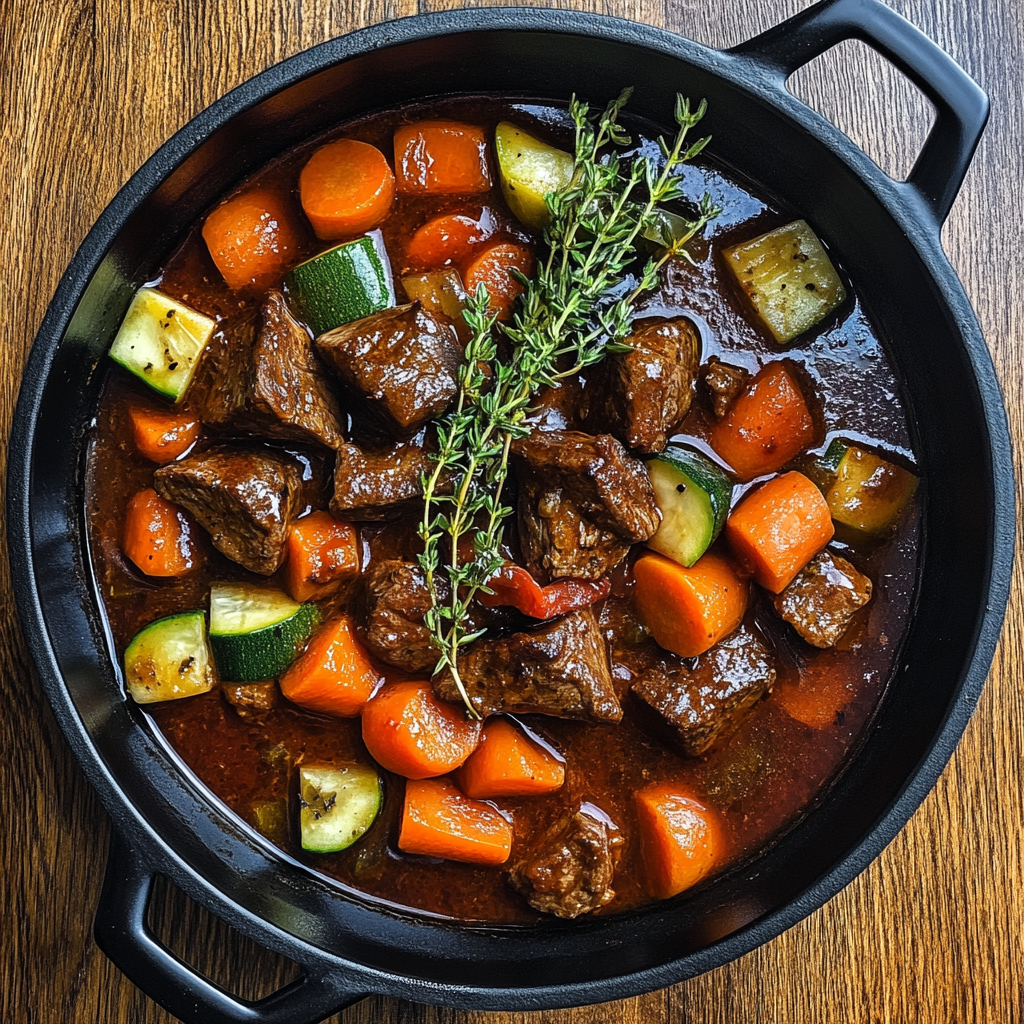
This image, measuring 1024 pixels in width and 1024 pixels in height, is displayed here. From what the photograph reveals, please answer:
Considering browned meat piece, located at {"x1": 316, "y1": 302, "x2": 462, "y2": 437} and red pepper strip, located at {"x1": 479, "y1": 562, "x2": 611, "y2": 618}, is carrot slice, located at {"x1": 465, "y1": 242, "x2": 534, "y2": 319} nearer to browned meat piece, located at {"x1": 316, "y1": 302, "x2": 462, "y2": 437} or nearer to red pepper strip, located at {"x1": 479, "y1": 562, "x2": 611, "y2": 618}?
browned meat piece, located at {"x1": 316, "y1": 302, "x2": 462, "y2": 437}

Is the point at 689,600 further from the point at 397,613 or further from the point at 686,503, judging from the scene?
the point at 397,613

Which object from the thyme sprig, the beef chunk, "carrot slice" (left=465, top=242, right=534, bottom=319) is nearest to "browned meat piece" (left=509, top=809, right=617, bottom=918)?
the beef chunk

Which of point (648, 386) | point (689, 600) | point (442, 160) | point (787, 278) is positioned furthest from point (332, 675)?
point (787, 278)

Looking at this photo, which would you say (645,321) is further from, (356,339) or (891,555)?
(891,555)

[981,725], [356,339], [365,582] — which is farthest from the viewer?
[981,725]

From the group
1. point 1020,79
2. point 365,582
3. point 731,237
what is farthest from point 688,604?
point 1020,79
